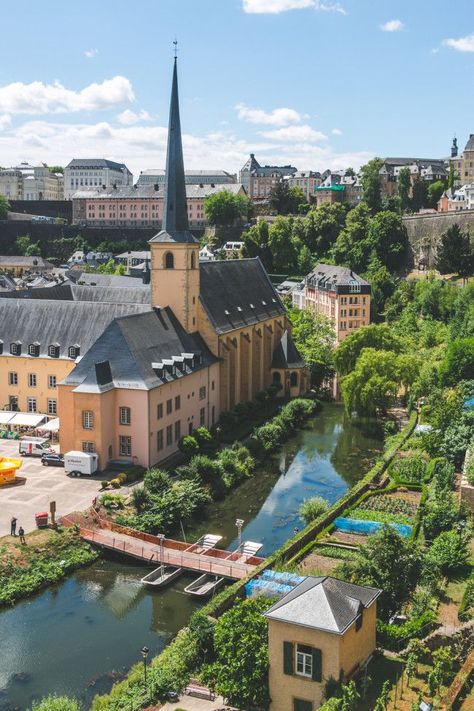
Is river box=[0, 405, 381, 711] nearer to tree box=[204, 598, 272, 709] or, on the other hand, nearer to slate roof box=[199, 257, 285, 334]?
tree box=[204, 598, 272, 709]

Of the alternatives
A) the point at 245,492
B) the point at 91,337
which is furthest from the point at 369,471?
the point at 91,337

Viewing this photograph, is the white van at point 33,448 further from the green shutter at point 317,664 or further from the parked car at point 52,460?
the green shutter at point 317,664

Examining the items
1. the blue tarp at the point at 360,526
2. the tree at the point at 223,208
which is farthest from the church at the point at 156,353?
the tree at the point at 223,208

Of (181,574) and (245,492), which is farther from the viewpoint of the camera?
(245,492)

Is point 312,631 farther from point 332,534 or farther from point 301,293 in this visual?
point 301,293

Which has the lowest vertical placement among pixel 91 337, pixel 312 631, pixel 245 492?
pixel 245 492
